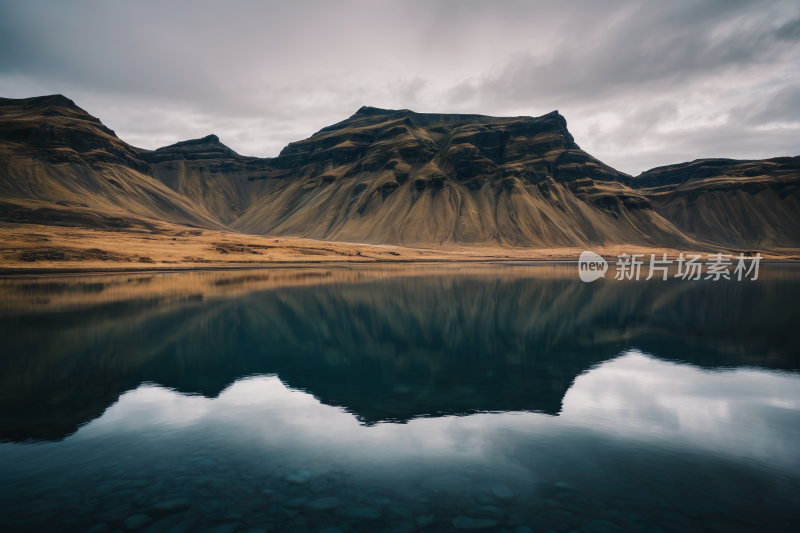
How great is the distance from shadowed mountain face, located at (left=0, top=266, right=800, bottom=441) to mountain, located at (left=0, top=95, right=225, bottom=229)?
339ft

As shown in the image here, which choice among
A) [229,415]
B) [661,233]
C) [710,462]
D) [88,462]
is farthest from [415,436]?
[661,233]

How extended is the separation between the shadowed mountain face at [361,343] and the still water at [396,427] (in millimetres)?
173

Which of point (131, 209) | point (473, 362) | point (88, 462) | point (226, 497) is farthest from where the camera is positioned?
point (131, 209)

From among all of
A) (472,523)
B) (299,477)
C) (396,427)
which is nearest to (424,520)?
(472,523)

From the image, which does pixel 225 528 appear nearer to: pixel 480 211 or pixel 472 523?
pixel 472 523

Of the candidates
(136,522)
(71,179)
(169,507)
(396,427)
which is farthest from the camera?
(71,179)

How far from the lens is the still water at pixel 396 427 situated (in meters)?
8.02

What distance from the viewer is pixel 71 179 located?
160m

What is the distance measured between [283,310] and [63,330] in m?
13.5

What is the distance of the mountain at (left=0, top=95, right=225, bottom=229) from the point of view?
125 m

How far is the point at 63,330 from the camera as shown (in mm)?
24312

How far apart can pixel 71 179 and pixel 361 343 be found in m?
187

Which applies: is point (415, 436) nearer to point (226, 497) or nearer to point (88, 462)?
point (226, 497)

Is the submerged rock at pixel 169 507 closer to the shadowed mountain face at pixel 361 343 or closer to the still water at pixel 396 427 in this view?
the still water at pixel 396 427
